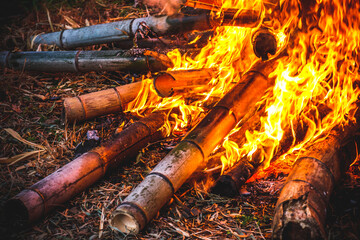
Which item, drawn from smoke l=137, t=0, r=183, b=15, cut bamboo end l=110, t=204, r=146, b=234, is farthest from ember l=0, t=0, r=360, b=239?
smoke l=137, t=0, r=183, b=15

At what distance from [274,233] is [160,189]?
3.27 feet

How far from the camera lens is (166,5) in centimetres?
515

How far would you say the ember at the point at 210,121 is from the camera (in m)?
2.53

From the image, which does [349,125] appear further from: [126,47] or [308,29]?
[126,47]

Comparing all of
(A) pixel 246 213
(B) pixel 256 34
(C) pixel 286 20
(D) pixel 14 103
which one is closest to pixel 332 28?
(C) pixel 286 20

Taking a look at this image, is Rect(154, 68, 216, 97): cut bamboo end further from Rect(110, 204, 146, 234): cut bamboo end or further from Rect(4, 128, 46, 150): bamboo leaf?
Rect(4, 128, 46, 150): bamboo leaf

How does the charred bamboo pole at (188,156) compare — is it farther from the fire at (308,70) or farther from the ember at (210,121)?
the fire at (308,70)

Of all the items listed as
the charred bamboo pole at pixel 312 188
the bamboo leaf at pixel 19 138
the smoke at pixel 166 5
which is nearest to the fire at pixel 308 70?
the charred bamboo pole at pixel 312 188

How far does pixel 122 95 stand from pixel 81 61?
44.1 inches

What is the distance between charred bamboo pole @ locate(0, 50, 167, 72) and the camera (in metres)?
4.25

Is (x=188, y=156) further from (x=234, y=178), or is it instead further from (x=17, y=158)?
(x=17, y=158)

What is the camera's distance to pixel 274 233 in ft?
7.26

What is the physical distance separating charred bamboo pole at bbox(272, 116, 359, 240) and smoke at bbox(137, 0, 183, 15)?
286 cm

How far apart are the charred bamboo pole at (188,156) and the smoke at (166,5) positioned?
1703 millimetres
